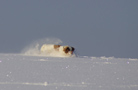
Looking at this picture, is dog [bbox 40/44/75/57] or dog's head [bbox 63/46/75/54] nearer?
dog's head [bbox 63/46/75/54]

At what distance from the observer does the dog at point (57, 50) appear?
72669 mm

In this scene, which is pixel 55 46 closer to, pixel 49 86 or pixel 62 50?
pixel 62 50

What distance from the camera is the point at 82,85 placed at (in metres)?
14.4

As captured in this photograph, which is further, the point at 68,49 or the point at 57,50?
the point at 57,50

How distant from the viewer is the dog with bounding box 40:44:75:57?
7267cm

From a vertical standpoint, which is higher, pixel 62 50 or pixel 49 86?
pixel 62 50

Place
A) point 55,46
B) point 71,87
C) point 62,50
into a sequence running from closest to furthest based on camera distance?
1. point 71,87
2. point 62,50
3. point 55,46

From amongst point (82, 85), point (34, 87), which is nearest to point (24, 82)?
point (34, 87)

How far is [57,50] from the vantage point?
3145 inches

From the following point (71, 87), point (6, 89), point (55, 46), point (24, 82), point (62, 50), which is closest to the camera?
point (6, 89)

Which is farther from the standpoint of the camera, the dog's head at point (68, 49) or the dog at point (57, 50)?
the dog at point (57, 50)

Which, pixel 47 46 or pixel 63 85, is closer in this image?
pixel 63 85

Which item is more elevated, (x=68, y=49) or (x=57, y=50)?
(x=57, y=50)

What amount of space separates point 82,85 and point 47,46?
229 feet
